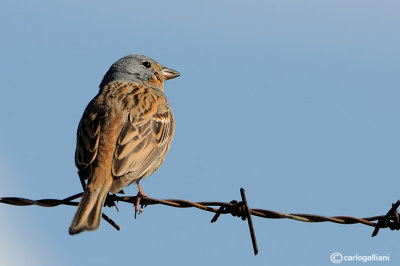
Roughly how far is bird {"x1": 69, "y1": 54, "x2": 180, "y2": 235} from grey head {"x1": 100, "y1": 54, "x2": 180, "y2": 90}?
16 cm

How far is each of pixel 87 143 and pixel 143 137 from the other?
711 mm

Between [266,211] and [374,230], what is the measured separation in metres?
0.89

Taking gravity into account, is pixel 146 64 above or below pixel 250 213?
above

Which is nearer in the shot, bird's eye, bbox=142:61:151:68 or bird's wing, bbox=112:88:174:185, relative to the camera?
bird's wing, bbox=112:88:174:185

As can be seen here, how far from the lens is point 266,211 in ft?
18.0

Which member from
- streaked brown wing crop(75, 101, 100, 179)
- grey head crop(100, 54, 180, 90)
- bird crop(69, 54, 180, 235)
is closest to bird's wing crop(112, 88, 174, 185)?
bird crop(69, 54, 180, 235)

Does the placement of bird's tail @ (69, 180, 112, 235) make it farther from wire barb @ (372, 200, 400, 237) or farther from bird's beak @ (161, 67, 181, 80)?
bird's beak @ (161, 67, 181, 80)

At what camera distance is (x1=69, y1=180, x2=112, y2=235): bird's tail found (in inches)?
236

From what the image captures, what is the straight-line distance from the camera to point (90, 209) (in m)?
6.26

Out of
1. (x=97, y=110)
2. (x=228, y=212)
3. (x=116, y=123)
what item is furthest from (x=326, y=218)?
(x=97, y=110)

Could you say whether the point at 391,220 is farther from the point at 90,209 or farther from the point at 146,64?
the point at 146,64

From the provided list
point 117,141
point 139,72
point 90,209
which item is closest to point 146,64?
point 139,72

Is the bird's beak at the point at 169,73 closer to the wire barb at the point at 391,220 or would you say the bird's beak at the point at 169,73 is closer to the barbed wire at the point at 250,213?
the barbed wire at the point at 250,213

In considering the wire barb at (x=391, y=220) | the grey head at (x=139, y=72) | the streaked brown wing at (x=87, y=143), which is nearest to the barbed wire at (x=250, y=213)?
the wire barb at (x=391, y=220)
